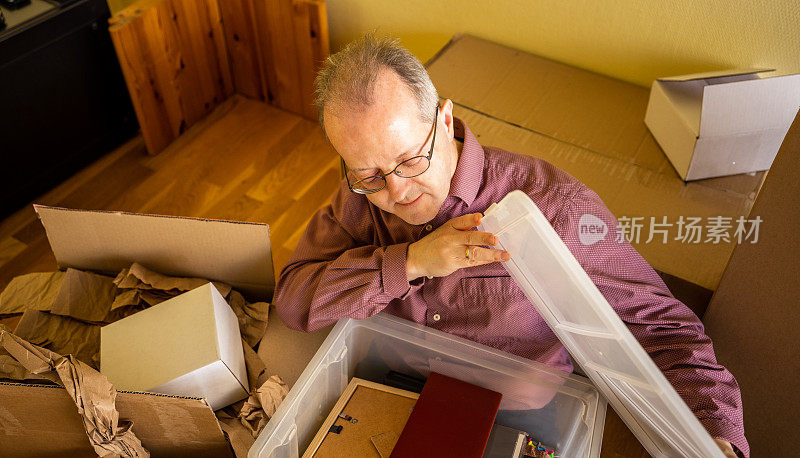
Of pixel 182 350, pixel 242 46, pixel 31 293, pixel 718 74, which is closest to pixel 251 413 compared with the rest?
pixel 182 350

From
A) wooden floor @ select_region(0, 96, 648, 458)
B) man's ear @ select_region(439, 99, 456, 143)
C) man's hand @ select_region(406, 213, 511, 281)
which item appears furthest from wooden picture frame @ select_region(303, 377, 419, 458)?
wooden floor @ select_region(0, 96, 648, 458)

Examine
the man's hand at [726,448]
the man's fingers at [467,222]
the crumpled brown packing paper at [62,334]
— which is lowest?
the crumpled brown packing paper at [62,334]

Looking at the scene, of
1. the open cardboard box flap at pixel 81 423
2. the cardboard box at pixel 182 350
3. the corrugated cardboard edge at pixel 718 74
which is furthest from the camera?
the corrugated cardboard edge at pixel 718 74

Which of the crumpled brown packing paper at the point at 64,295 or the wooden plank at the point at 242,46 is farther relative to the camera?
the wooden plank at the point at 242,46

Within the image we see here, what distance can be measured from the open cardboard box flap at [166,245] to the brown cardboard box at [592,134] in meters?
0.66

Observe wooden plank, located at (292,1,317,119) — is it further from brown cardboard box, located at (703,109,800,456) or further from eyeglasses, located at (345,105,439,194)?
brown cardboard box, located at (703,109,800,456)

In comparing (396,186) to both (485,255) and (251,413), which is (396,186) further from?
(251,413)

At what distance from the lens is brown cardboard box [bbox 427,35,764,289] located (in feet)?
4.74

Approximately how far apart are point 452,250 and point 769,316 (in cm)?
53

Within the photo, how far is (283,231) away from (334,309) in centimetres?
96

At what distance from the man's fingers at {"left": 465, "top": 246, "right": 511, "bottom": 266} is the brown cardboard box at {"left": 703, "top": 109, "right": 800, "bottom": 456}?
42cm

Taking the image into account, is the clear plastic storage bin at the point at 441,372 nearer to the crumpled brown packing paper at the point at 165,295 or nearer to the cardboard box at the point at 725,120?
the crumpled brown packing paper at the point at 165,295

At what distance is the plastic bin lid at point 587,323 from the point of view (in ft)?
2.69

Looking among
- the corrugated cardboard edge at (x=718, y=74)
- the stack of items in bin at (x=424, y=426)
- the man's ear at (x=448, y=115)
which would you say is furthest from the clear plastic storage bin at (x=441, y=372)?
the corrugated cardboard edge at (x=718, y=74)
